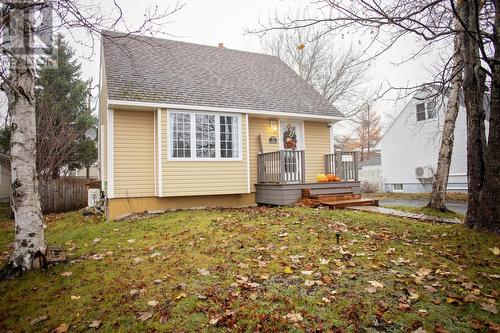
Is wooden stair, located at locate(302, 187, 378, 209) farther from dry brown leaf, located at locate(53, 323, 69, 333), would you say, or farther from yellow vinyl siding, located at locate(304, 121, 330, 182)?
dry brown leaf, located at locate(53, 323, 69, 333)

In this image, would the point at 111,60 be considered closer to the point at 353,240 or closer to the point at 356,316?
the point at 353,240

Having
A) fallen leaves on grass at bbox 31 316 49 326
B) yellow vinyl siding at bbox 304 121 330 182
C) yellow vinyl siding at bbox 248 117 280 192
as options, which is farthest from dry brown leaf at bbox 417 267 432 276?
yellow vinyl siding at bbox 304 121 330 182

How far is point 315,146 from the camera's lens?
12.5 metres

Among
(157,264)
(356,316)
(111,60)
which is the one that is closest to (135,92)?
(111,60)

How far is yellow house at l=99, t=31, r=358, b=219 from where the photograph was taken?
9.42 meters

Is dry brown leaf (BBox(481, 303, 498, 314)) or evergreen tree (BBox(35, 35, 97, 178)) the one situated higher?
evergreen tree (BBox(35, 35, 97, 178))

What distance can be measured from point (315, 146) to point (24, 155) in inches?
397

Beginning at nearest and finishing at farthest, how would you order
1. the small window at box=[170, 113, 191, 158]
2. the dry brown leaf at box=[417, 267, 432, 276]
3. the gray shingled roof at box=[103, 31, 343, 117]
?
the dry brown leaf at box=[417, 267, 432, 276] → the small window at box=[170, 113, 191, 158] → the gray shingled roof at box=[103, 31, 343, 117]

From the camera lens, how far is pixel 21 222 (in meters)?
4.57

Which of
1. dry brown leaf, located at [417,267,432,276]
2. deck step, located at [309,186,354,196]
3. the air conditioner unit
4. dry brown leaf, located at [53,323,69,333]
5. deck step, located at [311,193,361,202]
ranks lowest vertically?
dry brown leaf, located at [53,323,69,333]

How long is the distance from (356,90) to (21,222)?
23696 mm

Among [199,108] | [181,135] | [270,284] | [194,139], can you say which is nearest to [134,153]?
[181,135]

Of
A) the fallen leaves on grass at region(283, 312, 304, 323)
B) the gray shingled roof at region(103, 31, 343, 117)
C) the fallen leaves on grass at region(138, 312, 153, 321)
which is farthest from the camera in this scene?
the gray shingled roof at region(103, 31, 343, 117)

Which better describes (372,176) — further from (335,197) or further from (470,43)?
(470,43)
